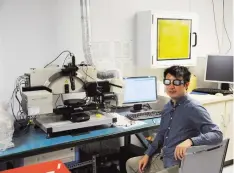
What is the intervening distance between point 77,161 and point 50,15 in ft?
4.97

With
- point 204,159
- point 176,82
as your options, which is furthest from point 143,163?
point 176,82

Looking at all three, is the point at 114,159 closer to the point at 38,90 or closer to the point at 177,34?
the point at 38,90

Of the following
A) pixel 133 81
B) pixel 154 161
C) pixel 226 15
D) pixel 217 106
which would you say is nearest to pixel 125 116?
pixel 133 81

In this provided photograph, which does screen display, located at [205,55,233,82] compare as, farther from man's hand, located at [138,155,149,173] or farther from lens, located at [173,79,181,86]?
man's hand, located at [138,155,149,173]

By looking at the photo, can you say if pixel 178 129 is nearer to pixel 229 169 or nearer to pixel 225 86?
pixel 229 169

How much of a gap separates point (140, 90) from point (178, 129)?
1.12 m

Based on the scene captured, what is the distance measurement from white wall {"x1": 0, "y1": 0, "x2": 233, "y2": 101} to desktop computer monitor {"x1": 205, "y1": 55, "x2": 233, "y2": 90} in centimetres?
18

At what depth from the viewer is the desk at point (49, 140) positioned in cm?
214

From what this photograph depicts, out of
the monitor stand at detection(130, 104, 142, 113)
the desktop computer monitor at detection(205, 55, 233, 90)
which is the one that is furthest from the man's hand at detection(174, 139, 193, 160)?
the desktop computer monitor at detection(205, 55, 233, 90)

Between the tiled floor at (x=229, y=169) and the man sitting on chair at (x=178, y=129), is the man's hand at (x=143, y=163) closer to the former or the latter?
the man sitting on chair at (x=178, y=129)

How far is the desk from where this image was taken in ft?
7.02

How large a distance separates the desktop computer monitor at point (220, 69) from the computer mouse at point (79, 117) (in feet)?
6.60

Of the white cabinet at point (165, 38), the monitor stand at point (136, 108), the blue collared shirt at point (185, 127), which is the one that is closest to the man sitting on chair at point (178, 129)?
the blue collared shirt at point (185, 127)

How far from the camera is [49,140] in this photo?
2352 mm
